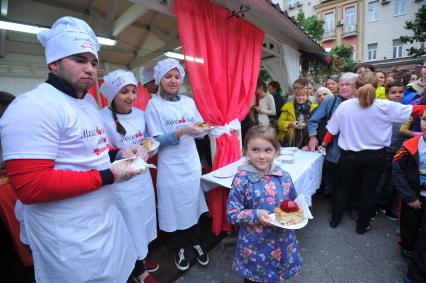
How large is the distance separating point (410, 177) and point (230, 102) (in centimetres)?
204

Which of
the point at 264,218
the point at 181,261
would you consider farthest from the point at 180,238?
the point at 264,218

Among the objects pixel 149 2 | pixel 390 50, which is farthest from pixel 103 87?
pixel 390 50

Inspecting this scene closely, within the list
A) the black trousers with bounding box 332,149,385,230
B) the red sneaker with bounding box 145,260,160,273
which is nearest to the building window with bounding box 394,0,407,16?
the black trousers with bounding box 332,149,385,230

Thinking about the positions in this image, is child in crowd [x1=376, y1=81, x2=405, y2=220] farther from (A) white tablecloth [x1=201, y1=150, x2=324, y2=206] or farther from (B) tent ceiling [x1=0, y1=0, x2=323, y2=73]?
(B) tent ceiling [x1=0, y1=0, x2=323, y2=73]

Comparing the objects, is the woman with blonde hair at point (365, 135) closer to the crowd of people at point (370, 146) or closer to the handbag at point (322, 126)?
the crowd of people at point (370, 146)

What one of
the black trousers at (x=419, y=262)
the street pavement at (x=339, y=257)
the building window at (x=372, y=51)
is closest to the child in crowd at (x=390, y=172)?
the street pavement at (x=339, y=257)

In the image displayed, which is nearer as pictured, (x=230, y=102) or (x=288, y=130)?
(x=230, y=102)

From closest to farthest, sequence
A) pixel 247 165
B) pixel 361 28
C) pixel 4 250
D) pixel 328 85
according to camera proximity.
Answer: pixel 247 165
pixel 4 250
pixel 328 85
pixel 361 28

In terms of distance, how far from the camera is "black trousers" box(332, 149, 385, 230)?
2.59 m

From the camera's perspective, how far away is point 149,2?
2.33 m

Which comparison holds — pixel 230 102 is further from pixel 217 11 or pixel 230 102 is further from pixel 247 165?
pixel 247 165

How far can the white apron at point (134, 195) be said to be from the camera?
73.0 inches

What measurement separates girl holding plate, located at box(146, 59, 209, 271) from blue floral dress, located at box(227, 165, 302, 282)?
808 mm

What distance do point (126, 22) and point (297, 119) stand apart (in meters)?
3.78
